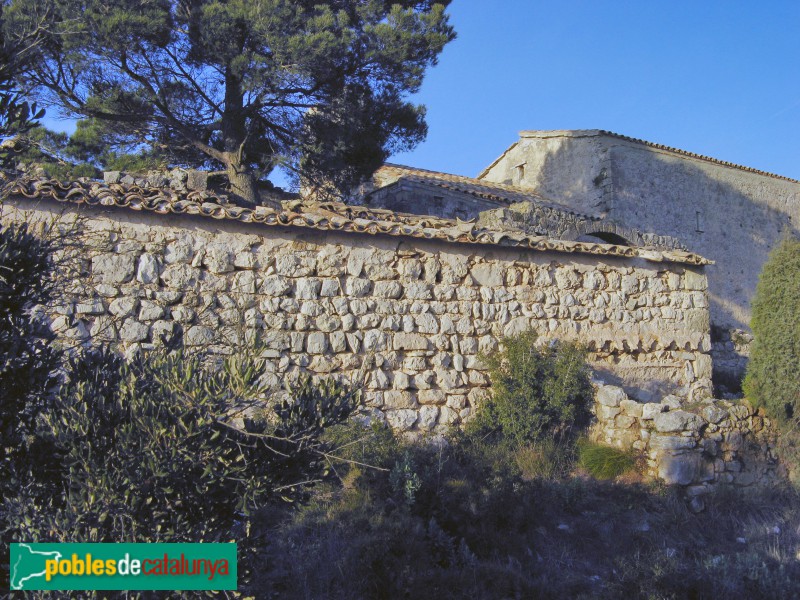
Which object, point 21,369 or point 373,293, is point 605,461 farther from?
point 21,369

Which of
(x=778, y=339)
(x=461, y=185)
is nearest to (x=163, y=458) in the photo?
(x=778, y=339)

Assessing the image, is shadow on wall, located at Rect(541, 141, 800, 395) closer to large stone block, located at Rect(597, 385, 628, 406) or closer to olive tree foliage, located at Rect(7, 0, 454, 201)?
olive tree foliage, located at Rect(7, 0, 454, 201)

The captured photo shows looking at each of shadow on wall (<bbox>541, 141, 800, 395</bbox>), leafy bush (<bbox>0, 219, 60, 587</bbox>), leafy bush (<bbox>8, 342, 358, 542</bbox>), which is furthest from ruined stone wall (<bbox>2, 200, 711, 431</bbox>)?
shadow on wall (<bbox>541, 141, 800, 395</bbox>)

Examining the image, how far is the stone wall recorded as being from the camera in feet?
24.5

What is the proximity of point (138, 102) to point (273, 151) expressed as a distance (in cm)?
264

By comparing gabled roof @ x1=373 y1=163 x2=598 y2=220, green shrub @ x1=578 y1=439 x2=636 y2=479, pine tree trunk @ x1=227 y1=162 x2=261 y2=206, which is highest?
gabled roof @ x1=373 y1=163 x2=598 y2=220

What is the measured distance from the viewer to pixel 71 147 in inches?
545

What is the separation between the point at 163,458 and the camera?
318cm

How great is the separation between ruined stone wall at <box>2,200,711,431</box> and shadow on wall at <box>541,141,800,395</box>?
1054 cm

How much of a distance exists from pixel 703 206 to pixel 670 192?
129cm

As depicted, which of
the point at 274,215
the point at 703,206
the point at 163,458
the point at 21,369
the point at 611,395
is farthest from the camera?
the point at 703,206

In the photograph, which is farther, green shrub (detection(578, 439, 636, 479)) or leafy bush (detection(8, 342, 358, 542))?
green shrub (detection(578, 439, 636, 479))

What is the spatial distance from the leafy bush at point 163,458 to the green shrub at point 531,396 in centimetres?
455

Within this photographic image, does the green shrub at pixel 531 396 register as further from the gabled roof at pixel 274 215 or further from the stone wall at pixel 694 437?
the gabled roof at pixel 274 215
